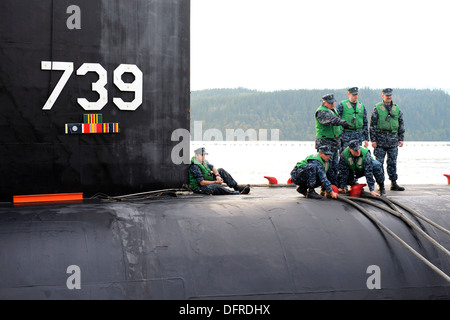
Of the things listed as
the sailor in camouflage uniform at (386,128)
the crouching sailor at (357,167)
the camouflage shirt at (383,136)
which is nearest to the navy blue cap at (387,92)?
the sailor in camouflage uniform at (386,128)

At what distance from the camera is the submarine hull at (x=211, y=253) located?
5102 millimetres

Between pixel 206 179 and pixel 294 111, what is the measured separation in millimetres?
167473

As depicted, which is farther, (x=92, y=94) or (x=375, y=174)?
(x=375, y=174)

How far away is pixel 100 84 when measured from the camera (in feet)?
21.2

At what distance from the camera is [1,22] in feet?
19.6

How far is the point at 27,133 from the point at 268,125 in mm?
163961

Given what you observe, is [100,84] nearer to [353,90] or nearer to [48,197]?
[48,197]

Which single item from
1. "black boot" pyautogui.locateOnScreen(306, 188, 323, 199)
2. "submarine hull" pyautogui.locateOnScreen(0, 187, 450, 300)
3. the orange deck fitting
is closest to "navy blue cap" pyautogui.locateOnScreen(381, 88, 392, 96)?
"black boot" pyautogui.locateOnScreen(306, 188, 323, 199)

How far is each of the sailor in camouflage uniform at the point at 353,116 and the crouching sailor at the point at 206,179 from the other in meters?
2.50

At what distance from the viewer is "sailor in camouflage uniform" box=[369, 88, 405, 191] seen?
35.3ft

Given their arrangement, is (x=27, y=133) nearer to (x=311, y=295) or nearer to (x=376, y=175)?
(x=311, y=295)

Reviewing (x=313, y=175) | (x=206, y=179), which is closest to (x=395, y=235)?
(x=313, y=175)

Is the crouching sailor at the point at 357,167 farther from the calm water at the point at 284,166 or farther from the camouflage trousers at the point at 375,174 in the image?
the calm water at the point at 284,166
